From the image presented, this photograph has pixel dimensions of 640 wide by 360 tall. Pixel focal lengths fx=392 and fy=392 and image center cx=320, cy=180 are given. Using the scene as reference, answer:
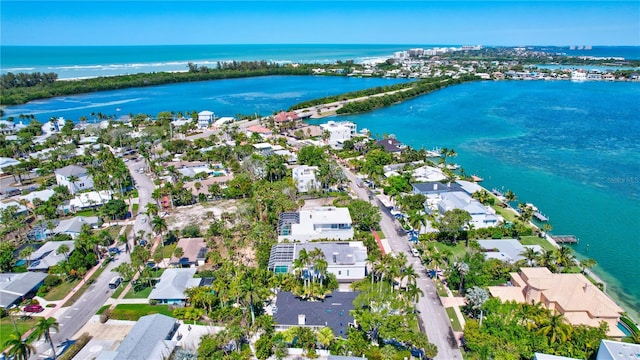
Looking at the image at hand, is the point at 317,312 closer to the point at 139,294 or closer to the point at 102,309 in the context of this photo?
the point at 139,294

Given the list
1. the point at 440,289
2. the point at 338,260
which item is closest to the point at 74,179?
the point at 338,260

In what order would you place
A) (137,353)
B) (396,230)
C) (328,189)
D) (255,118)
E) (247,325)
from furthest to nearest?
(255,118) → (328,189) → (396,230) → (247,325) → (137,353)

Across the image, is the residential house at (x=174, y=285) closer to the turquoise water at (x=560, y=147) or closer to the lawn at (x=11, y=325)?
the lawn at (x=11, y=325)

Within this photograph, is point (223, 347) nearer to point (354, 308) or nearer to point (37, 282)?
point (354, 308)

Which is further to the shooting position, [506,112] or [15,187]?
[506,112]

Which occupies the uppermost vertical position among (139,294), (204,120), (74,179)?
(204,120)

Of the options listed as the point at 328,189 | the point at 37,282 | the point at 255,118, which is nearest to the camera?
→ the point at 37,282

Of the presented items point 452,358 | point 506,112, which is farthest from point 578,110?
point 452,358
